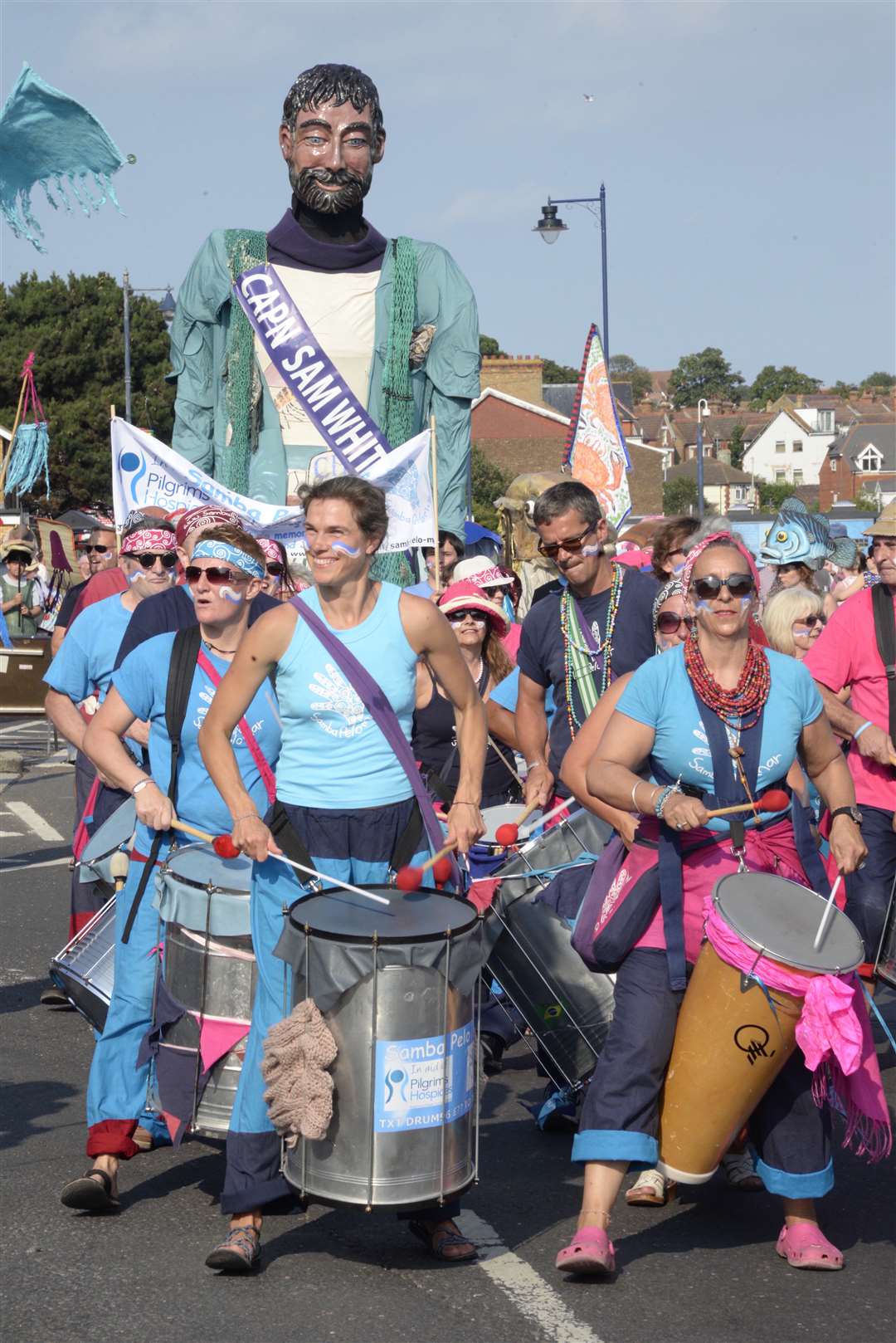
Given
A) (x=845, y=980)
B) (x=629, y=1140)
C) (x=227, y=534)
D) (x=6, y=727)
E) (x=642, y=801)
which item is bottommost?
(x=6, y=727)

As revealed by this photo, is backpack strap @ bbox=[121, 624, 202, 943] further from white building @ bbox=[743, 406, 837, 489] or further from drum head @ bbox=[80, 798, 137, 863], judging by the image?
white building @ bbox=[743, 406, 837, 489]

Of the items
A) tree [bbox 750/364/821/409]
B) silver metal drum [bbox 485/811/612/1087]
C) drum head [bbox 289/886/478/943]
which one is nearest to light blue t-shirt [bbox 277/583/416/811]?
drum head [bbox 289/886/478/943]

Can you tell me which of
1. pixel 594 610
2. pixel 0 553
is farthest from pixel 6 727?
pixel 594 610

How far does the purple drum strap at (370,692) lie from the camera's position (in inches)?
184

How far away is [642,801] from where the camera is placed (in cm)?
462

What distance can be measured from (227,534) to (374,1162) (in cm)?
190

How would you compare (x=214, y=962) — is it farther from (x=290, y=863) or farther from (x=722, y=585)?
(x=722, y=585)

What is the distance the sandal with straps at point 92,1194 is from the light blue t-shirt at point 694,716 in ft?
6.29

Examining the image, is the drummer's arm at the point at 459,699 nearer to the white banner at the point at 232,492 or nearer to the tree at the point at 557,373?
the white banner at the point at 232,492

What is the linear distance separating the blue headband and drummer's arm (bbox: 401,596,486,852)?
65cm

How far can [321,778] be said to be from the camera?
469 centimetres

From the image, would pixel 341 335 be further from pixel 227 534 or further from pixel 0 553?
pixel 0 553

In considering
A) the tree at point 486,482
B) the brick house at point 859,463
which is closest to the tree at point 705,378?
the brick house at point 859,463

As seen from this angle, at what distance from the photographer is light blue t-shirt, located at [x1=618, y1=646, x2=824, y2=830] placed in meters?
4.71
